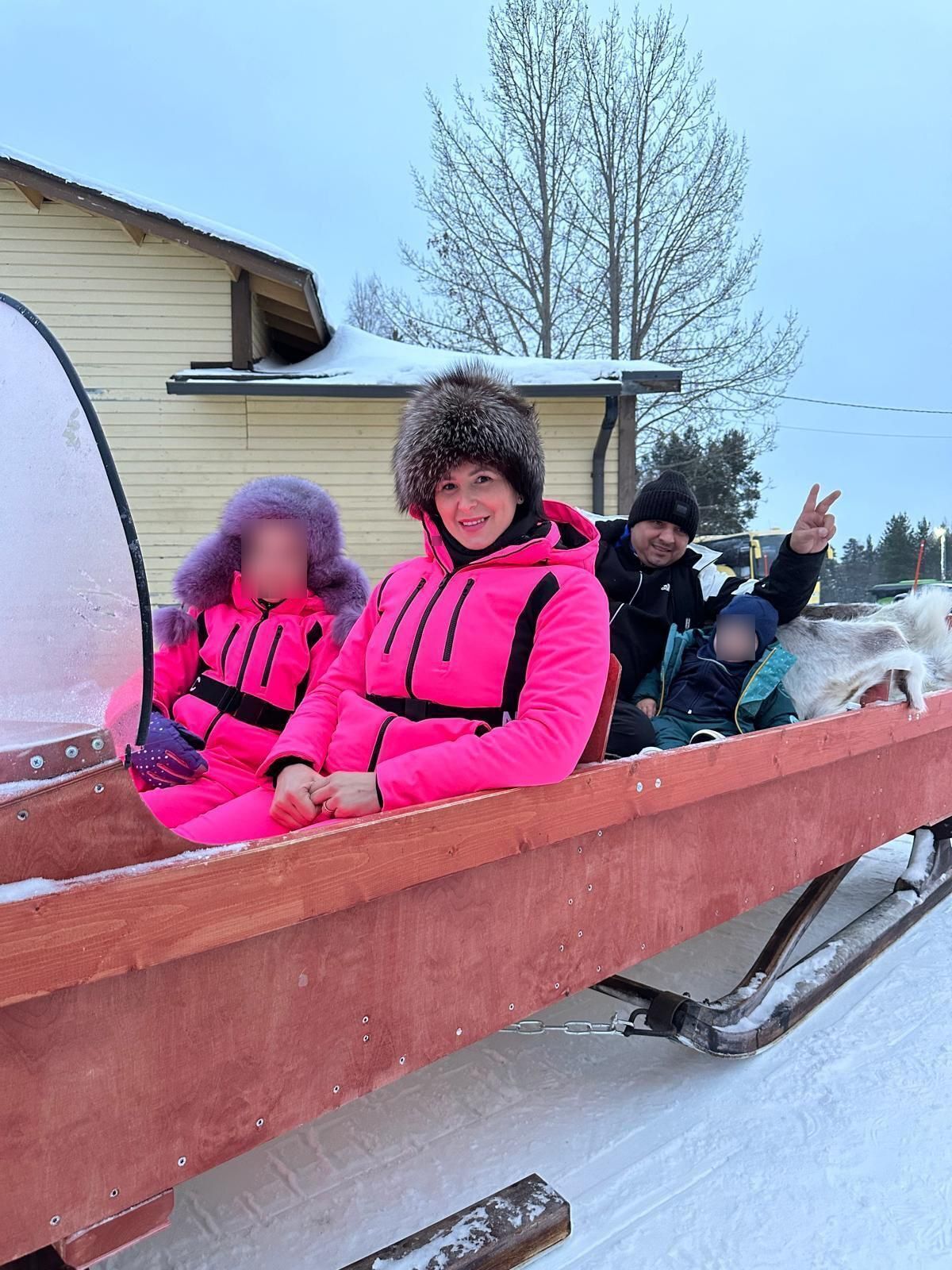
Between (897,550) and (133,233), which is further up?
(133,233)

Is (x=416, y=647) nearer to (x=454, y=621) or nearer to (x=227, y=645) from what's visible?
(x=454, y=621)

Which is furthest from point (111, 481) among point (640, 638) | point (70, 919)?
point (640, 638)

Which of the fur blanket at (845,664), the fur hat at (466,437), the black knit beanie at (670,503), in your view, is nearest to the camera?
the fur hat at (466,437)

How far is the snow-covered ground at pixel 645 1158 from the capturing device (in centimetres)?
178

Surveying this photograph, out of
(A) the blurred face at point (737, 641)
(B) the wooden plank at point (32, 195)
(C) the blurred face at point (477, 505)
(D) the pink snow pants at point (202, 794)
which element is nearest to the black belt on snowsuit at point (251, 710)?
(D) the pink snow pants at point (202, 794)

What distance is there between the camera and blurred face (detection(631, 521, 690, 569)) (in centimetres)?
320

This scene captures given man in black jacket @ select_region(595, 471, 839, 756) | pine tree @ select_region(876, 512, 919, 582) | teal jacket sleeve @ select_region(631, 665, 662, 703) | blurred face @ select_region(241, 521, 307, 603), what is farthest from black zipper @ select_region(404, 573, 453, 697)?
pine tree @ select_region(876, 512, 919, 582)

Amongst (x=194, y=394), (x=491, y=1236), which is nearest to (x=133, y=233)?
(x=194, y=394)

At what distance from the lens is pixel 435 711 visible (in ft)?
6.18

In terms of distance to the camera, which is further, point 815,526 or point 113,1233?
point 815,526

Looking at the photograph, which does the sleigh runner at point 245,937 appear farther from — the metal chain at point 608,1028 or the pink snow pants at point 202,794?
the pink snow pants at point 202,794

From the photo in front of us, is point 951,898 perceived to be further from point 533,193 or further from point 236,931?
point 533,193

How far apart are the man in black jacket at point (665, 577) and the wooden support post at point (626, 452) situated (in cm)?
679

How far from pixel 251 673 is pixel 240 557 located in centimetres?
38
